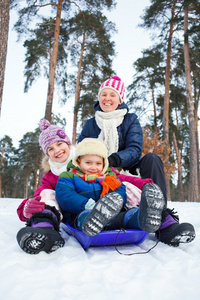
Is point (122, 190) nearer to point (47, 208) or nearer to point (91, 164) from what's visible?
point (91, 164)

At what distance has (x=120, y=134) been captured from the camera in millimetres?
2633

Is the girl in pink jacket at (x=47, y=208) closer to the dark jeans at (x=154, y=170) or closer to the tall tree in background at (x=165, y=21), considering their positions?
the dark jeans at (x=154, y=170)

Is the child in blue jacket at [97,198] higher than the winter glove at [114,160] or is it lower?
lower

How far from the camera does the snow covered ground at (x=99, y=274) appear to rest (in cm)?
91

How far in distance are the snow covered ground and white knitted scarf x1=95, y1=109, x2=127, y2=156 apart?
1.22 m

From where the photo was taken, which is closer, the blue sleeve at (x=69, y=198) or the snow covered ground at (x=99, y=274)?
the snow covered ground at (x=99, y=274)

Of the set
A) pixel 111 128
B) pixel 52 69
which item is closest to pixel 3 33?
pixel 111 128

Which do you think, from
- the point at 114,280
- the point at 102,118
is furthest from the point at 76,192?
the point at 102,118

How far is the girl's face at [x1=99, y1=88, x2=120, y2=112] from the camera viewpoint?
2654mm

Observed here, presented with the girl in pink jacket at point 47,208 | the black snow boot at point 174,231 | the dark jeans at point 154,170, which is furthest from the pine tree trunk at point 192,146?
the black snow boot at point 174,231

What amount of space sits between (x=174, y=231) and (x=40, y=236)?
0.87 meters

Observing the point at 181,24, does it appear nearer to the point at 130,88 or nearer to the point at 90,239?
the point at 130,88

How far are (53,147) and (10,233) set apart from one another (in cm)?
88

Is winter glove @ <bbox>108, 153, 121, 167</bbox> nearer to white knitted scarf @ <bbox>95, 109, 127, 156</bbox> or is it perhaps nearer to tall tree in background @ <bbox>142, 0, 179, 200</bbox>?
white knitted scarf @ <bbox>95, 109, 127, 156</bbox>
